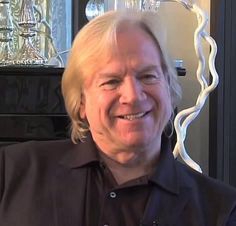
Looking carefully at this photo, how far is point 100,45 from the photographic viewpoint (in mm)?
1107

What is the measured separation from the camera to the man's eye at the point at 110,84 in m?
1.10

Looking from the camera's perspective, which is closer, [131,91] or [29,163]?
[131,91]

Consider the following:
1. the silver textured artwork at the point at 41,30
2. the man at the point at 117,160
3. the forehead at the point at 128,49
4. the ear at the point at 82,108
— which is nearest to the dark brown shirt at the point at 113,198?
the man at the point at 117,160

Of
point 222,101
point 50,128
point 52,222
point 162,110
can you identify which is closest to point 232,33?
point 222,101

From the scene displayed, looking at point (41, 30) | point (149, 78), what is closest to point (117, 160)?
point (149, 78)

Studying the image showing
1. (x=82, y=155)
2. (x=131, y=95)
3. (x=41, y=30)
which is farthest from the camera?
(x=41, y=30)

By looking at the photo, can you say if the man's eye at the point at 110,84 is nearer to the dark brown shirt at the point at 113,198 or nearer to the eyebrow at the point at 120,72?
the eyebrow at the point at 120,72

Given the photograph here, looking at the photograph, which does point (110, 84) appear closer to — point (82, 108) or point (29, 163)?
point (82, 108)

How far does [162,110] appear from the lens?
3.68 feet

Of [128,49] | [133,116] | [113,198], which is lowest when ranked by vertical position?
[113,198]

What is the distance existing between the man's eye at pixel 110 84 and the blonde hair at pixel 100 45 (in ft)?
0.13

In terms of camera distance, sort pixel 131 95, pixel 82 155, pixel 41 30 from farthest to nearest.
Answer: pixel 41 30
pixel 82 155
pixel 131 95

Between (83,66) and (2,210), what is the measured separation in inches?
13.1

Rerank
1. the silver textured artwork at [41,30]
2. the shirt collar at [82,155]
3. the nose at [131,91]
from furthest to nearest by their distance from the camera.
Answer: the silver textured artwork at [41,30], the shirt collar at [82,155], the nose at [131,91]
